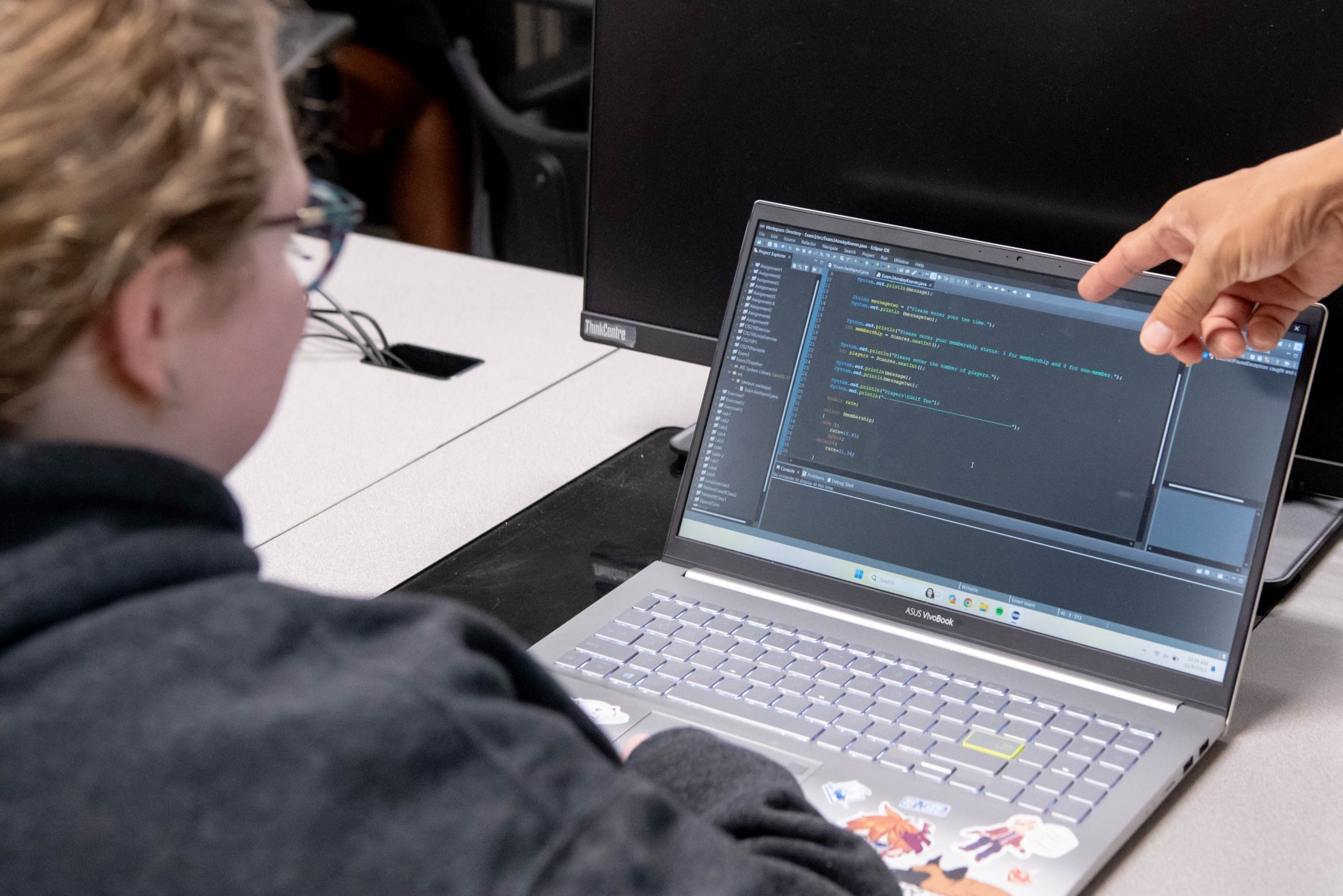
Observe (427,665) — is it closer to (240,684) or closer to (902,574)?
(240,684)

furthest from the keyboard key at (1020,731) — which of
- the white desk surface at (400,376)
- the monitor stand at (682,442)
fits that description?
the white desk surface at (400,376)

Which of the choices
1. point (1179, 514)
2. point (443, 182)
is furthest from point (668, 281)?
point (443, 182)

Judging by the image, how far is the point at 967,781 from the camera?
29.8 inches

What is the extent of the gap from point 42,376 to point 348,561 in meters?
0.59

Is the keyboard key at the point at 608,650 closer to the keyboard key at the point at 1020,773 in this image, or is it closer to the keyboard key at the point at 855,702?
the keyboard key at the point at 855,702

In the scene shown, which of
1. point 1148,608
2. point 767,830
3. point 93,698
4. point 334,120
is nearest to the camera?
point 93,698

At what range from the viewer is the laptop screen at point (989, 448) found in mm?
842

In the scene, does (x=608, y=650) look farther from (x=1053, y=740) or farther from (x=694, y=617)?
(x=1053, y=740)

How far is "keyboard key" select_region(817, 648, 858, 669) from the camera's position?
0.87 metres

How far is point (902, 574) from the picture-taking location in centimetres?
92

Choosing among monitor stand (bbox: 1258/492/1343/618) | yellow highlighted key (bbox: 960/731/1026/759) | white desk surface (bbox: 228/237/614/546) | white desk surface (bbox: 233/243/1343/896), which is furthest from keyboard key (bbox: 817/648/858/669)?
white desk surface (bbox: 228/237/614/546)

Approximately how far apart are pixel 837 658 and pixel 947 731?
3.9 inches

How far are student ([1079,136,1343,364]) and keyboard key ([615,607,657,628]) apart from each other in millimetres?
379

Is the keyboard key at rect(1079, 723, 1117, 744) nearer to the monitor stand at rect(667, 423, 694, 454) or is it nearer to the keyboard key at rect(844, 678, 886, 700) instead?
the keyboard key at rect(844, 678, 886, 700)
